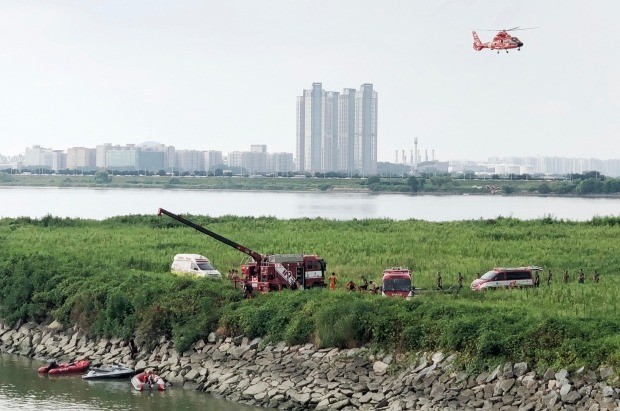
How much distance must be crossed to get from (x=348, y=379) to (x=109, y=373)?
8139mm

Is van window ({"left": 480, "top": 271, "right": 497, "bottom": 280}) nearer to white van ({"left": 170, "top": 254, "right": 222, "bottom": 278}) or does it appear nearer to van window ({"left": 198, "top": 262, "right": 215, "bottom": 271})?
white van ({"left": 170, "top": 254, "right": 222, "bottom": 278})

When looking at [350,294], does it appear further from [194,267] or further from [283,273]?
[194,267]

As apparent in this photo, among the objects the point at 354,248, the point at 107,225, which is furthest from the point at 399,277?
the point at 107,225

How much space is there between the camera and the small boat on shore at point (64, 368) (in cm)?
3258

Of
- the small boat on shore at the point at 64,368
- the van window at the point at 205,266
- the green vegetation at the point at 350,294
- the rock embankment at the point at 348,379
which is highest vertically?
the van window at the point at 205,266

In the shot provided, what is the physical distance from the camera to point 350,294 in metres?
31.0

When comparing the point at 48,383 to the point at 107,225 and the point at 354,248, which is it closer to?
the point at 354,248

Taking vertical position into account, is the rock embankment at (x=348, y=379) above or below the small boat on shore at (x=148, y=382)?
above

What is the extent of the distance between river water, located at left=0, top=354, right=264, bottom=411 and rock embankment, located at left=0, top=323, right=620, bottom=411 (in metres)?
0.61

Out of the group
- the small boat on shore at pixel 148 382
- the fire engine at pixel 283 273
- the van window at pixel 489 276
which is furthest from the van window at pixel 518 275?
the small boat on shore at pixel 148 382

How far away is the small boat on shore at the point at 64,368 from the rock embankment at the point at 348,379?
72 cm

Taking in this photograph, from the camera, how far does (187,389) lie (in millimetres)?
30125

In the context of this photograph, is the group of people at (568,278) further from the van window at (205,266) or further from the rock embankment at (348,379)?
the van window at (205,266)

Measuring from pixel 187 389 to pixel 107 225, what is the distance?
3553 cm
